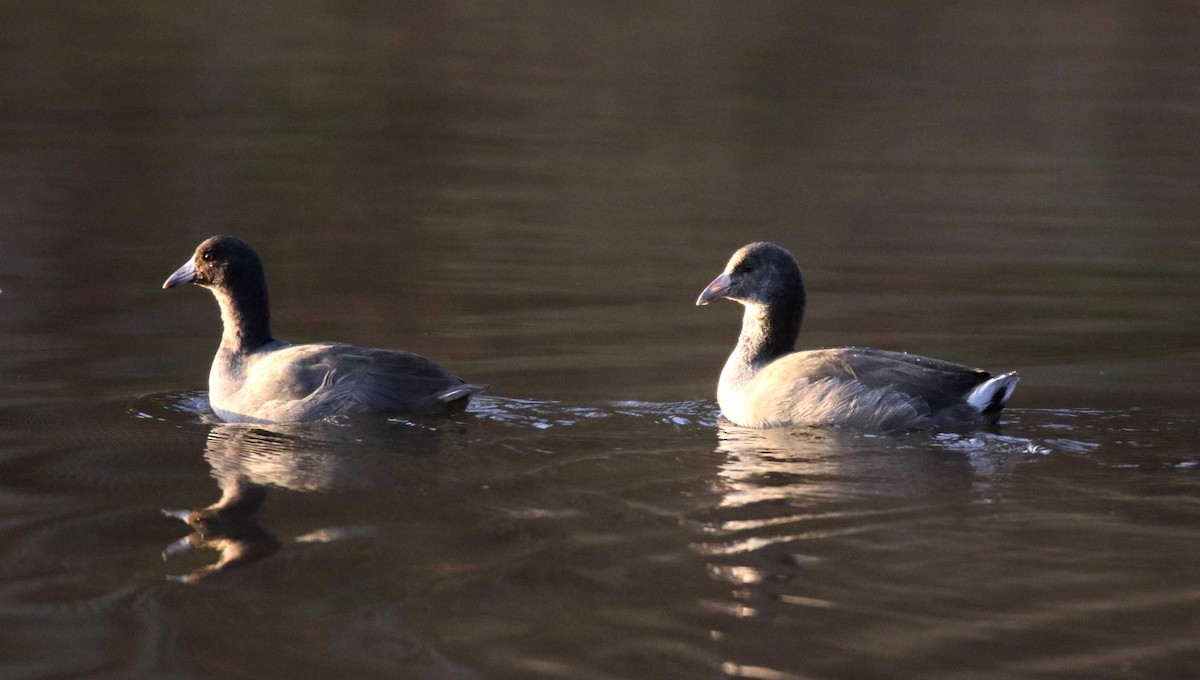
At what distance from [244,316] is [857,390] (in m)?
3.72

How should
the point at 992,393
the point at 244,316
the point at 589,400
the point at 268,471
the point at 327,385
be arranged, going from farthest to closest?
the point at 244,316 → the point at 589,400 → the point at 327,385 → the point at 992,393 → the point at 268,471

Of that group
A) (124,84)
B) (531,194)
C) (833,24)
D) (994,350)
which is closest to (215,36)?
(124,84)

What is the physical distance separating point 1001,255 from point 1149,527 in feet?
29.0

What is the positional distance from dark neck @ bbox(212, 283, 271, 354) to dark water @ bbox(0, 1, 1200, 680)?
508 mm

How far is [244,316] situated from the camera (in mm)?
10234

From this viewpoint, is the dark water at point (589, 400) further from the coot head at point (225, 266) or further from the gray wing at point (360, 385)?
the coot head at point (225, 266)

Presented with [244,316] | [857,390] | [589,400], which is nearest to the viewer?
[857,390]

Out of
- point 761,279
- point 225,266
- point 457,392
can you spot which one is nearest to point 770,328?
point 761,279

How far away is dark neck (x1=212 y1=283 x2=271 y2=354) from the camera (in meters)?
10.2

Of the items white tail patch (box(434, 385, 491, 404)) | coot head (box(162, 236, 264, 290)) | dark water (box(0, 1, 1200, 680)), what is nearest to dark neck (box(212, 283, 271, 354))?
coot head (box(162, 236, 264, 290))

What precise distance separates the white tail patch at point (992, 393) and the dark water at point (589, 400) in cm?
20

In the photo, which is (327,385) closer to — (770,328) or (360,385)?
(360,385)

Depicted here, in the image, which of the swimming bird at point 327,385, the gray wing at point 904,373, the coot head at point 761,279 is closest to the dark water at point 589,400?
the swimming bird at point 327,385

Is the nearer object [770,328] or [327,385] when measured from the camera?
[327,385]
